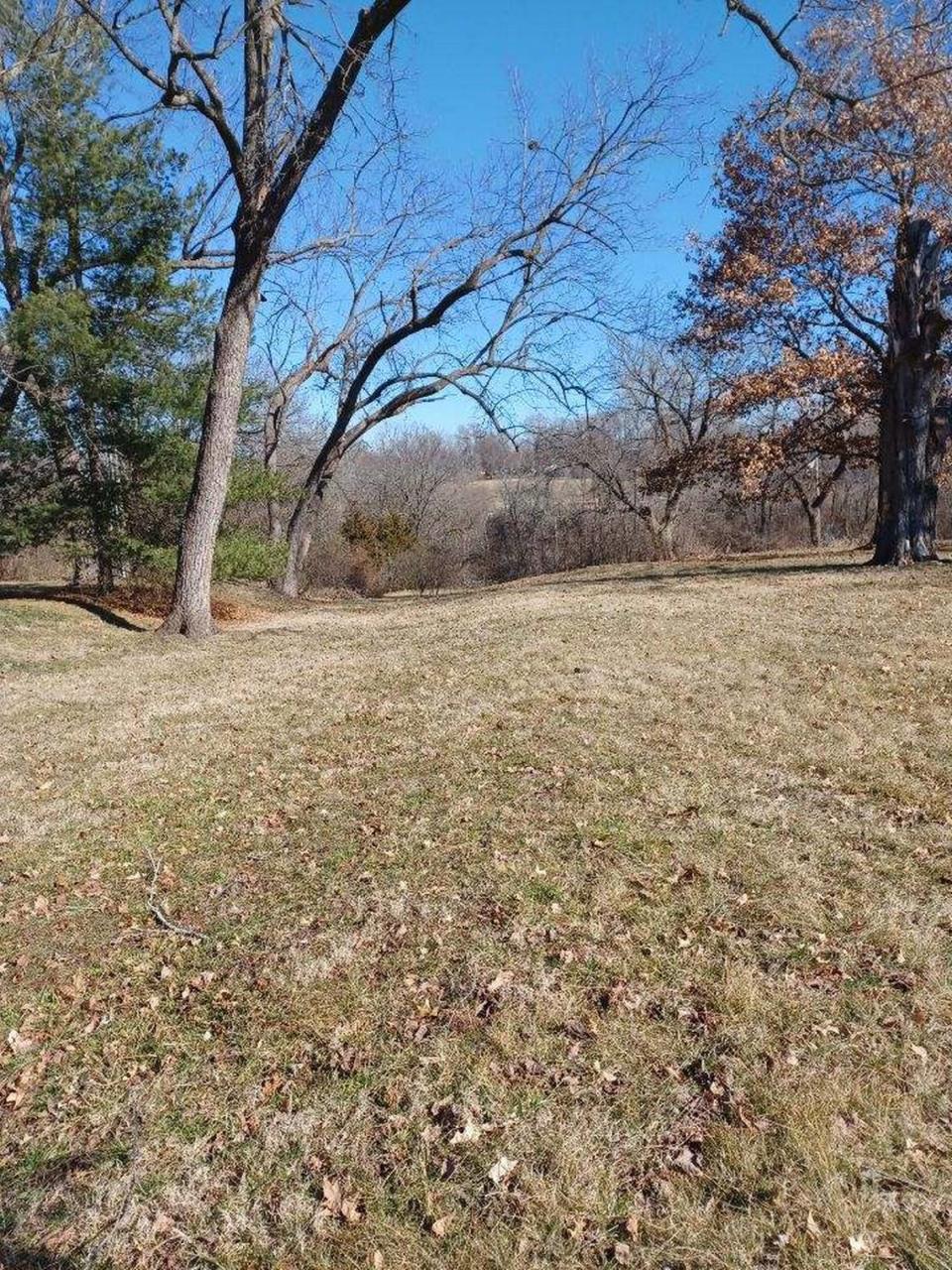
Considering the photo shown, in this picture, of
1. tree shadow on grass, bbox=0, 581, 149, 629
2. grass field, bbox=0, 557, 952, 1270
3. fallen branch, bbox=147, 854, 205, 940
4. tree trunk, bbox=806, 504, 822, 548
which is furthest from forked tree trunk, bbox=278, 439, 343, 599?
tree trunk, bbox=806, 504, 822, 548

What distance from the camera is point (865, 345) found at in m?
14.7

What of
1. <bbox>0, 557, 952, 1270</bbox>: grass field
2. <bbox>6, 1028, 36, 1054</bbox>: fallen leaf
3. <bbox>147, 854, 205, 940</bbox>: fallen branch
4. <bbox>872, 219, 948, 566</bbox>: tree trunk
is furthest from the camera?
<bbox>872, 219, 948, 566</bbox>: tree trunk

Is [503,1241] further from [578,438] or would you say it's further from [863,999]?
[578,438]

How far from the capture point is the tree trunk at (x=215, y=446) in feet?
30.9

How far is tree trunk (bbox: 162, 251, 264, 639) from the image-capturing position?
942cm

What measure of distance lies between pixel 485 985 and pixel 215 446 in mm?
8377

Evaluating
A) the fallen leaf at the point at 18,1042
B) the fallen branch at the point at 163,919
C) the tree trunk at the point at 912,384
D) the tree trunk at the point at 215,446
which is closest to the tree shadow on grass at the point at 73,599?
the tree trunk at the point at 215,446

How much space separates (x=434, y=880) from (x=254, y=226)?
28.3 feet

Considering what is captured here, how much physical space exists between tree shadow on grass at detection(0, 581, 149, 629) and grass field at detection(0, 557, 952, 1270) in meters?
5.46

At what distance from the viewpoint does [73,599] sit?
12531mm

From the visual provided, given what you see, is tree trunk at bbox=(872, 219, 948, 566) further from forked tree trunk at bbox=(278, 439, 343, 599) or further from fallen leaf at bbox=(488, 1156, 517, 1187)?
fallen leaf at bbox=(488, 1156, 517, 1187)

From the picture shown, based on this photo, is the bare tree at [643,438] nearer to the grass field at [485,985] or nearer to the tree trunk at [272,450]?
the tree trunk at [272,450]

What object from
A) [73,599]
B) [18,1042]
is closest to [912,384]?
[18,1042]

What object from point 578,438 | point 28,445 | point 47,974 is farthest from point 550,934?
point 578,438
